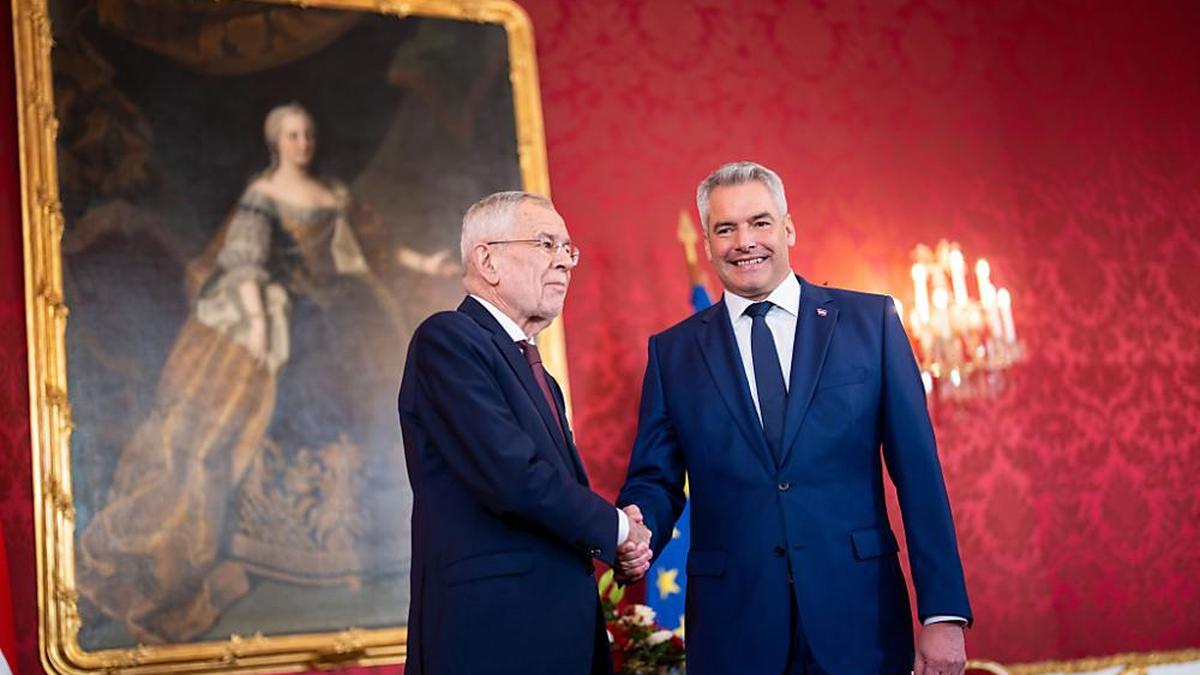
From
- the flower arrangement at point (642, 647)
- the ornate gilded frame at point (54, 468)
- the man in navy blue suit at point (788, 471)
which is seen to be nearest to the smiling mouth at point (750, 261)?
the man in navy blue suit at point (788, 471)

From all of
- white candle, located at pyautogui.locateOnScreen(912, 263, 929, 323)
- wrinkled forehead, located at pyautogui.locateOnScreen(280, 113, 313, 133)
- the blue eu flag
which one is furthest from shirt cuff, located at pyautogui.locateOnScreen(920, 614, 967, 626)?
wrinkled forehead, located at pyautogui.locateOnScreen(280, 113, 313, 133)

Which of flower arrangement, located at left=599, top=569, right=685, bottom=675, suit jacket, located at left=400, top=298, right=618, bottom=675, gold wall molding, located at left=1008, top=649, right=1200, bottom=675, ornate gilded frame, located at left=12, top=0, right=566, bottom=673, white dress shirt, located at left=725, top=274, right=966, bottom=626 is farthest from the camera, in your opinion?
gold wall molding, located at left=1008, top=649, right=1200, bottom=675

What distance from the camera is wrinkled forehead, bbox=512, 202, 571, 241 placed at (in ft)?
10.3

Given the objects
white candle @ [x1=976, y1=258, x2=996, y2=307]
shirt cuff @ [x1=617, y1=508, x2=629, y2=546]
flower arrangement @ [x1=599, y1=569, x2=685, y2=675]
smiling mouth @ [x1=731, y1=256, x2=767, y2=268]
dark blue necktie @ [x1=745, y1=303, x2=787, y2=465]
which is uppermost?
white candle @ [x1=976, y1=258, x2=996, y2=307]

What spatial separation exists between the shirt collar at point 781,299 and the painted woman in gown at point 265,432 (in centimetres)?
224

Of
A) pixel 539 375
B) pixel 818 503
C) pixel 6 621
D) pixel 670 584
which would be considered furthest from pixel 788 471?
pixel 6 621

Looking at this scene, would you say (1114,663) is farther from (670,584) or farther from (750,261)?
(750,261)

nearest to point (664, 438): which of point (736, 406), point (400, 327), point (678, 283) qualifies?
point (736, 406)

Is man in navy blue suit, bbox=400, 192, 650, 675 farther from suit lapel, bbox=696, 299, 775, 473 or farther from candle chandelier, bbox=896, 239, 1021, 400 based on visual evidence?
candle chandelier, bbox=896, 239, 1021, 400

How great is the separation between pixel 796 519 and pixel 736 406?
32cm

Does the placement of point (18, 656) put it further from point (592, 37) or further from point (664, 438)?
point (592, 37)

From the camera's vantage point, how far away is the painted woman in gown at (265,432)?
4758mm

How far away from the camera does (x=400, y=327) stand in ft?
17.3

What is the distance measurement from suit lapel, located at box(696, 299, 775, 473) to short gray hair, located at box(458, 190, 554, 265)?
20.4 inches
